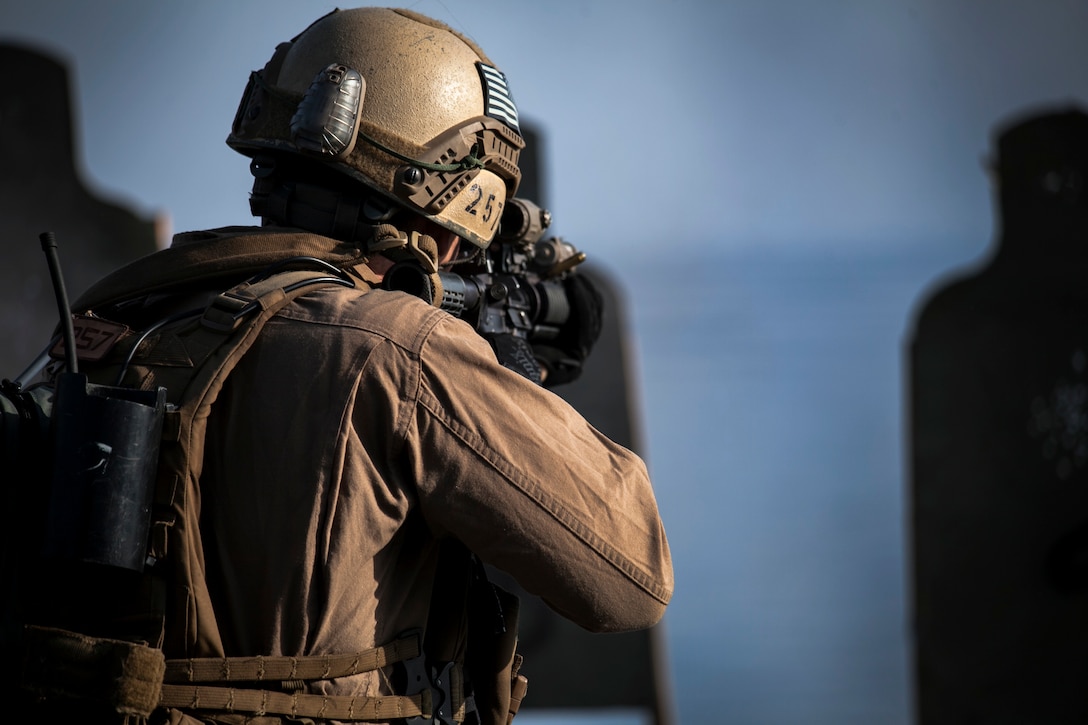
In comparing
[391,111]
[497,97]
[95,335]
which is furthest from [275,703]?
[497,97]

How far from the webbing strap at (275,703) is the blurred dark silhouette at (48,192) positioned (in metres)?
3.73

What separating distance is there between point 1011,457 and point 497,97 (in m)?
4.14

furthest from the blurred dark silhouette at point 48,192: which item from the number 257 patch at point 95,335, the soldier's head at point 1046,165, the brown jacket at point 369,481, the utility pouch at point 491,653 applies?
the soldier's head at point 1046,165

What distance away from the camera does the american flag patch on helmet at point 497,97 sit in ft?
7.07

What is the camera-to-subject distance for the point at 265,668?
5.32 ft

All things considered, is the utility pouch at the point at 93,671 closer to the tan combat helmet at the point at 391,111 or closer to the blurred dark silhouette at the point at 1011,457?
the tan combat helmet at the point at 391,111

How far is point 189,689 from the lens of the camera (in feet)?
5.22

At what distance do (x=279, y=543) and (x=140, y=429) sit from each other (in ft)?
0.80

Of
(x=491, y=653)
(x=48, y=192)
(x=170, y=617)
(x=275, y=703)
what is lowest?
A: (x=491, y=653)

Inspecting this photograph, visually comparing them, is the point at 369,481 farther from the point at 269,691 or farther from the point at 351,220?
the point at 351,220

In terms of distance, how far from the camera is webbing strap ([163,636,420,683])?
5.24 feet

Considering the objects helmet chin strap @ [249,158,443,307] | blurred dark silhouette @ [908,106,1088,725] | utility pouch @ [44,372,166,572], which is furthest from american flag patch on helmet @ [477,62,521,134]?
blurred dark silhouette @ [908,106,1088,725]

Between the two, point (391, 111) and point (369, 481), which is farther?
point (391, 111)

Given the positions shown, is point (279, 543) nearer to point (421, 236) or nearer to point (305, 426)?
point (305, 426)
